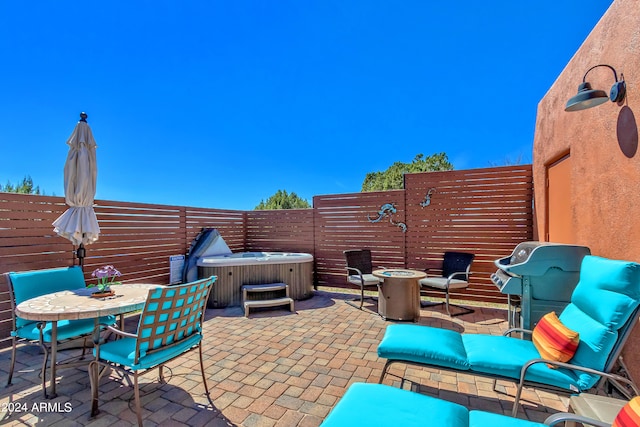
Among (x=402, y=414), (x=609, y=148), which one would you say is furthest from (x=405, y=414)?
(x=609, y=148)

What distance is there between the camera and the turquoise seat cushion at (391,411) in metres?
1.33

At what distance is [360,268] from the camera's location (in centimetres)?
566

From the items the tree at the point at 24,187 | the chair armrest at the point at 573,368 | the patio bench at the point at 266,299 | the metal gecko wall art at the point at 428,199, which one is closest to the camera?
the chair armrest at the point at 573,368

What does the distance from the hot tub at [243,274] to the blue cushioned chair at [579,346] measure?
3302 millimetres

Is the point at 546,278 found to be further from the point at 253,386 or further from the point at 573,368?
the point at 253,386

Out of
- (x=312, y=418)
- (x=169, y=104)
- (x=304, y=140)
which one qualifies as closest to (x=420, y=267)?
(x=312, y=418)

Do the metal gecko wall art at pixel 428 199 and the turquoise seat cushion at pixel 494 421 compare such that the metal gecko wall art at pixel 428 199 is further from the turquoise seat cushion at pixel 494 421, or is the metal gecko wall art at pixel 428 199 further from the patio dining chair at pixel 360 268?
the turquoise seat cushion at pixel 494 421

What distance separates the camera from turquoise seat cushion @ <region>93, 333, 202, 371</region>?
1900 mm

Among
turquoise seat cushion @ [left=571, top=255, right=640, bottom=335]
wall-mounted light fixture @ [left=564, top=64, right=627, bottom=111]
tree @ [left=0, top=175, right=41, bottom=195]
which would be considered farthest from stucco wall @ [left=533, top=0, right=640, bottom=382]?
tree @ [left=0, top=175, right=41, bottom=195]

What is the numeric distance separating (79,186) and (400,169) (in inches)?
858

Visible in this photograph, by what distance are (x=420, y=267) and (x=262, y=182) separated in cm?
1735

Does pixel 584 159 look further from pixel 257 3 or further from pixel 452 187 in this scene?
pixel 257 3

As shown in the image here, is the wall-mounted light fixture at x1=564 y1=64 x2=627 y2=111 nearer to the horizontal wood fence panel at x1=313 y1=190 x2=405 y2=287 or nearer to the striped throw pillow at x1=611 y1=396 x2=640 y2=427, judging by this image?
the striped throw pillow at x1=611 y1=396 x2=640 y2=427

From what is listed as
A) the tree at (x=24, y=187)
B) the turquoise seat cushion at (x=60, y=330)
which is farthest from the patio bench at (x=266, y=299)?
the tree at (x=24, y=187)
